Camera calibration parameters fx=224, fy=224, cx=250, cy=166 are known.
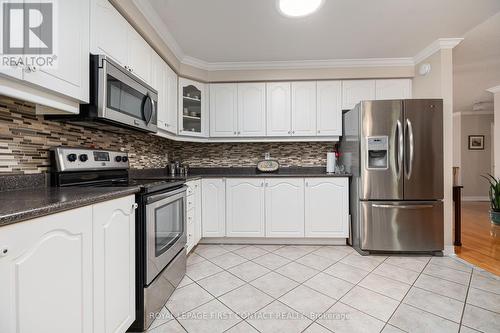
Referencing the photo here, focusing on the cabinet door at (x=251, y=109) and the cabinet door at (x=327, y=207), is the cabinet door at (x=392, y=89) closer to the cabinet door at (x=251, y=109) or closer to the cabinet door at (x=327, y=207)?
the cabinet door at (x=327, y=207)

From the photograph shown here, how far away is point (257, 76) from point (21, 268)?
2966mm

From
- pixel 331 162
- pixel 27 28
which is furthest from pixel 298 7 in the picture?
pixel 331 162

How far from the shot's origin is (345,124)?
3.02 m

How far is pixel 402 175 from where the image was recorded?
2469 millimetres

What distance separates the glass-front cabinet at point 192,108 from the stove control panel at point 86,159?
→ 103 centimetres

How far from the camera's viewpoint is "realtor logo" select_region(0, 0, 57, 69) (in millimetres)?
940

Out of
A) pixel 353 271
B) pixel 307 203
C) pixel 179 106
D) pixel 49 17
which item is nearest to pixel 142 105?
pixel 49 17

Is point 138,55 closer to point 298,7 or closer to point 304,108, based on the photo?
point 298,7

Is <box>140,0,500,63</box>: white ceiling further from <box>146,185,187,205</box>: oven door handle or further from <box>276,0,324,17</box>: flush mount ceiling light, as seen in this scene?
<box>146,185,187,205</box>: oven door handle

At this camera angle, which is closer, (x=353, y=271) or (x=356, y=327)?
(x=356, y=327)

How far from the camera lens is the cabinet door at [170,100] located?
8.34 ft

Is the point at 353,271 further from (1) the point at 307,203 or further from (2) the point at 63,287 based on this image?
(2) the point at 63,287

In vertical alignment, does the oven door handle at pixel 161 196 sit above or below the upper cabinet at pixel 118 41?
below

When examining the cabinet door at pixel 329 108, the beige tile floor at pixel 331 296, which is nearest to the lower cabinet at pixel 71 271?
the beige tile floor at pixel 331 296
